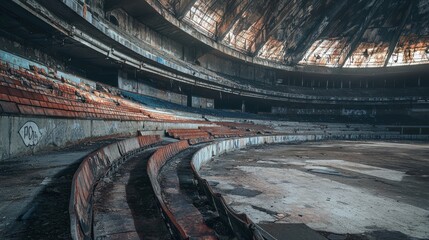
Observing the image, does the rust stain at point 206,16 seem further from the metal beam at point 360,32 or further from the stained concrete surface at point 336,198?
the metal beam at point 360,32

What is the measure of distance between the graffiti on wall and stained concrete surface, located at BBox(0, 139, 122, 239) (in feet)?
3.34

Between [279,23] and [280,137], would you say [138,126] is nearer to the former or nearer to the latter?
[280,137]

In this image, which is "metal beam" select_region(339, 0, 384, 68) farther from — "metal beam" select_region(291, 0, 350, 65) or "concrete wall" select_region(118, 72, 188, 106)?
"concrete wall" select_region(118, 72, 188, 106)

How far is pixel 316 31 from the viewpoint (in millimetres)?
30125

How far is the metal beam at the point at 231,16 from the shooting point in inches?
911

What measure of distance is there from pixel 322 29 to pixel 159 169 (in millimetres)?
31814

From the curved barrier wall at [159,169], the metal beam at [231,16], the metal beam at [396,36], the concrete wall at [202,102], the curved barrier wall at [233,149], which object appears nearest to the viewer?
the curved barrier wall at [159,169]

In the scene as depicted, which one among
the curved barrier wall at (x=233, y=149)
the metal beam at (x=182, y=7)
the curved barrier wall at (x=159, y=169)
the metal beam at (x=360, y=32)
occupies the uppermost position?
the metal beam at (x=360, y=32)

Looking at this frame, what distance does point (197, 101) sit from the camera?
27500 millimetres

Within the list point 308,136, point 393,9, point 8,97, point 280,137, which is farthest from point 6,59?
point 393,9

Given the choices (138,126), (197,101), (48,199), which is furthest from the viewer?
(197,101)

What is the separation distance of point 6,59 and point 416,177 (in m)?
15.1

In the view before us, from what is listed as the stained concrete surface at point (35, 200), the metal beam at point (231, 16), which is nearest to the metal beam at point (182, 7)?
the metal beam at point (231, 16)

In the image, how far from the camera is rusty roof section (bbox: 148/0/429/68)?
2412 cm
